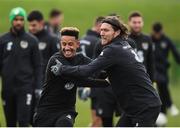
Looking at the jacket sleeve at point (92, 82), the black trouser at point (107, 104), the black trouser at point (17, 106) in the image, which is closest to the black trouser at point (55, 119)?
the jacket sleeve at point (92, 82)

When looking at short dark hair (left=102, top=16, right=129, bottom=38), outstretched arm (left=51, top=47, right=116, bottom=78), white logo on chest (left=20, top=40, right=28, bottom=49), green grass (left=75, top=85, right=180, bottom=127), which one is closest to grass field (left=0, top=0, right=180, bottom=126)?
green grass (left=75, top=85, right=180, bottom=127)

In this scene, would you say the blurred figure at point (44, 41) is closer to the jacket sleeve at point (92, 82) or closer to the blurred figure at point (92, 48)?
the blurred figure at point (92, 48)

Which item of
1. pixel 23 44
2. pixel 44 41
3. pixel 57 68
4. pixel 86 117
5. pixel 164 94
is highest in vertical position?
pixel 57 68

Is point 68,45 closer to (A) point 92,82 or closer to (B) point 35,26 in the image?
(A) point 92,82

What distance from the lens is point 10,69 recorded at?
15.6 m

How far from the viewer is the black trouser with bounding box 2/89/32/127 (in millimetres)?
15305

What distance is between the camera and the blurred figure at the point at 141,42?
644 inches

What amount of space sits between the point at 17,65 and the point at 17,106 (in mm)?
771

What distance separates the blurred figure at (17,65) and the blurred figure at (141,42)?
203 centimetres

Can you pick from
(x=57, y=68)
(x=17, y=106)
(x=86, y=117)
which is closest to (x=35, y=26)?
(x=17, y=106)

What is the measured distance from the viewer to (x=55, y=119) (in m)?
Answer: 11.9

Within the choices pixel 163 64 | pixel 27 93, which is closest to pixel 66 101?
pixel 27 93

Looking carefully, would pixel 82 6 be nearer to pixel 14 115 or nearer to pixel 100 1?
pixel 100 1

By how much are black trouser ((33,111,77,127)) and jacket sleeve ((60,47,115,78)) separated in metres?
0.74
